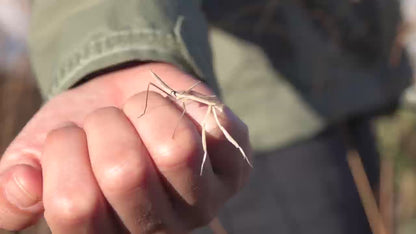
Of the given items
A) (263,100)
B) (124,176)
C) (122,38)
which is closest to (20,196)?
(124,176)

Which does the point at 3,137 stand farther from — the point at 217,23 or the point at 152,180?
the point at 152,180

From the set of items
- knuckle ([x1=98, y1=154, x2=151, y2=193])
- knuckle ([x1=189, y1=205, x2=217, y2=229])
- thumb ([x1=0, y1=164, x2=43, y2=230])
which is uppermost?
knuckle ([x1=98, y1=154, x2=151, y2=193])

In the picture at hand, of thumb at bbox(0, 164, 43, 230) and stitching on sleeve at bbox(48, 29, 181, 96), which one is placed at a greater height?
stitching on sleeve at bbox(48, 29, 181, 96)

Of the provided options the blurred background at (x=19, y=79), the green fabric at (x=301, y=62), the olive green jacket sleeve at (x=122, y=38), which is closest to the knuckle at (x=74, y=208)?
the olive green jacket sleeve at (x=122, y=38)

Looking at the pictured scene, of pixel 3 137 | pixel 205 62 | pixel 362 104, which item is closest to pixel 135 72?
pixel 205 62

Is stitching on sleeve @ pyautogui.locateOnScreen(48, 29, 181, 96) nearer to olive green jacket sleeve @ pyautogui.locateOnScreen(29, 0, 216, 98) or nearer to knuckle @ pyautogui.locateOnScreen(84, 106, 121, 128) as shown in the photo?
olive green jacket sleeve @ pyautogui.locateOnScreen(29, 0, 216, 98)

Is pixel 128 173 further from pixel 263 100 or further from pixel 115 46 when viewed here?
pixel 263 100

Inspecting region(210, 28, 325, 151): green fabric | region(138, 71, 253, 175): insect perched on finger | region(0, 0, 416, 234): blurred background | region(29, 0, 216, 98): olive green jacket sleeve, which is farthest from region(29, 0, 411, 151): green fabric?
region(138, 71, 253, 175): insect perched on finger
